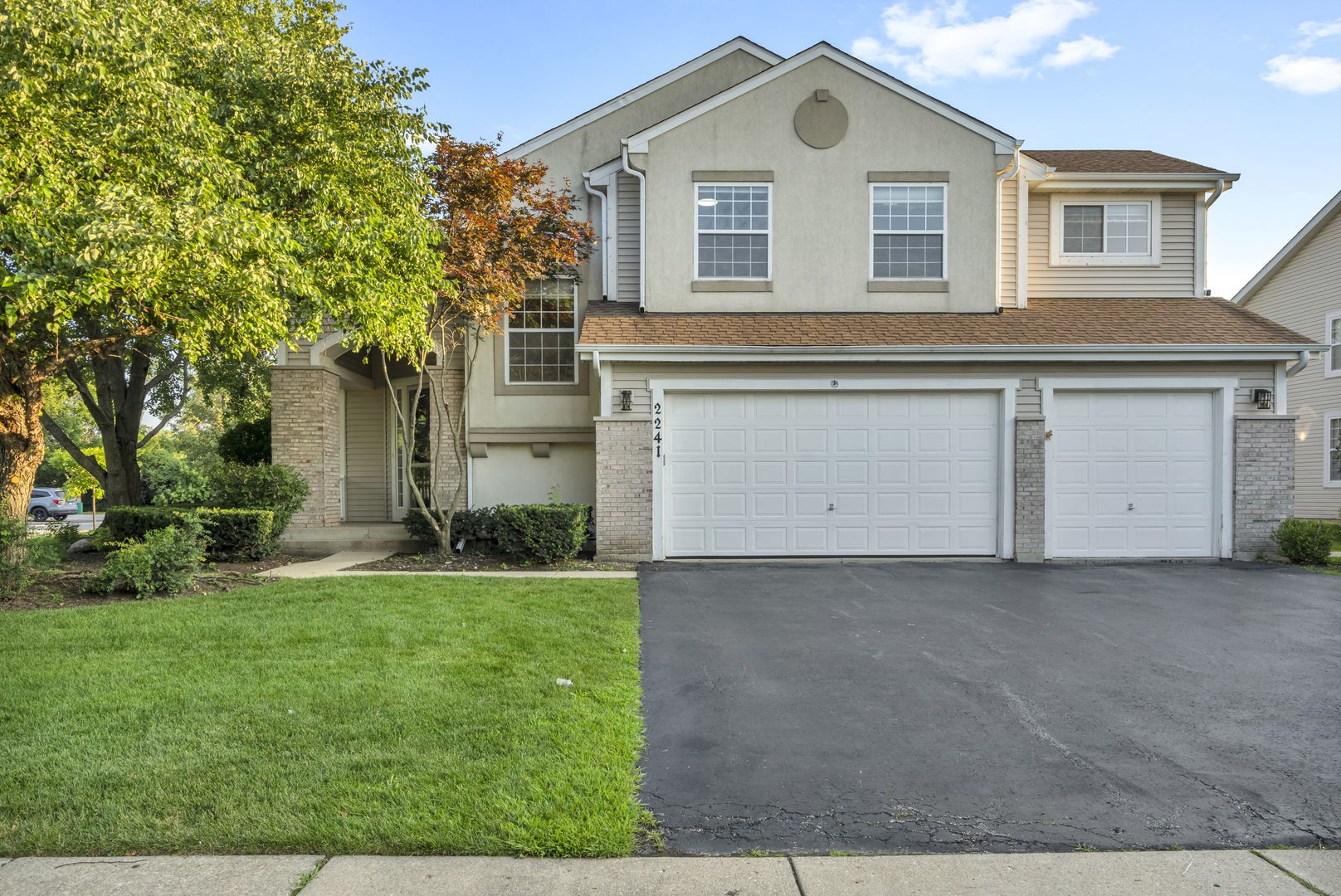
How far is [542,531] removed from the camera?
10.2 metres

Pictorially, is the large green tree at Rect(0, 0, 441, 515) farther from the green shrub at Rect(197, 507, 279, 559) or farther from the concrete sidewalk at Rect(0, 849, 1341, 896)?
the concrete sidewalk at Rect(0, 849, 1341, 896)

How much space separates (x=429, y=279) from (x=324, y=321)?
473 centimetres

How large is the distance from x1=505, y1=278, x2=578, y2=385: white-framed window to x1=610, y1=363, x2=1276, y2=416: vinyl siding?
2.33 metres

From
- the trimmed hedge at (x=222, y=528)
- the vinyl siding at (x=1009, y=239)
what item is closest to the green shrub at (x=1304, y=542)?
the vinyl siding at (x=1009, y=239)

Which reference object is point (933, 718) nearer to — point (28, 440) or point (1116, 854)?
point (1116, 854)

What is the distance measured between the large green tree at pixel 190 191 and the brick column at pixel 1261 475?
11967 mm

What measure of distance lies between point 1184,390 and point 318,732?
39.8ft

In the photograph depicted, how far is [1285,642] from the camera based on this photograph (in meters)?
6.48

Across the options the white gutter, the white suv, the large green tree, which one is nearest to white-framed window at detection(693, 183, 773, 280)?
the large green tree

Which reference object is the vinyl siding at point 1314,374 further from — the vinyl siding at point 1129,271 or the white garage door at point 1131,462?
the white garage door at point 1131,462

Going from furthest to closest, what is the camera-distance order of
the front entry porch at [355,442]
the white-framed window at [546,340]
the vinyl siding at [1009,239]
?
the white-framed window at [546,340] < the front entry porch at [355,442] < the vinyl siding at [1009,239]

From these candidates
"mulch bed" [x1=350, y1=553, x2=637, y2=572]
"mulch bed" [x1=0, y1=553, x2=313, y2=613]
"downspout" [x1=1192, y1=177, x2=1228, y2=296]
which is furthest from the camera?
"downspout" [x1=1192, y1=177, x2=1228, y2=296]

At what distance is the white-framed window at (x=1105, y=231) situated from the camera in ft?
41.3

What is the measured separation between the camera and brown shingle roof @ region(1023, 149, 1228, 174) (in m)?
12.4
